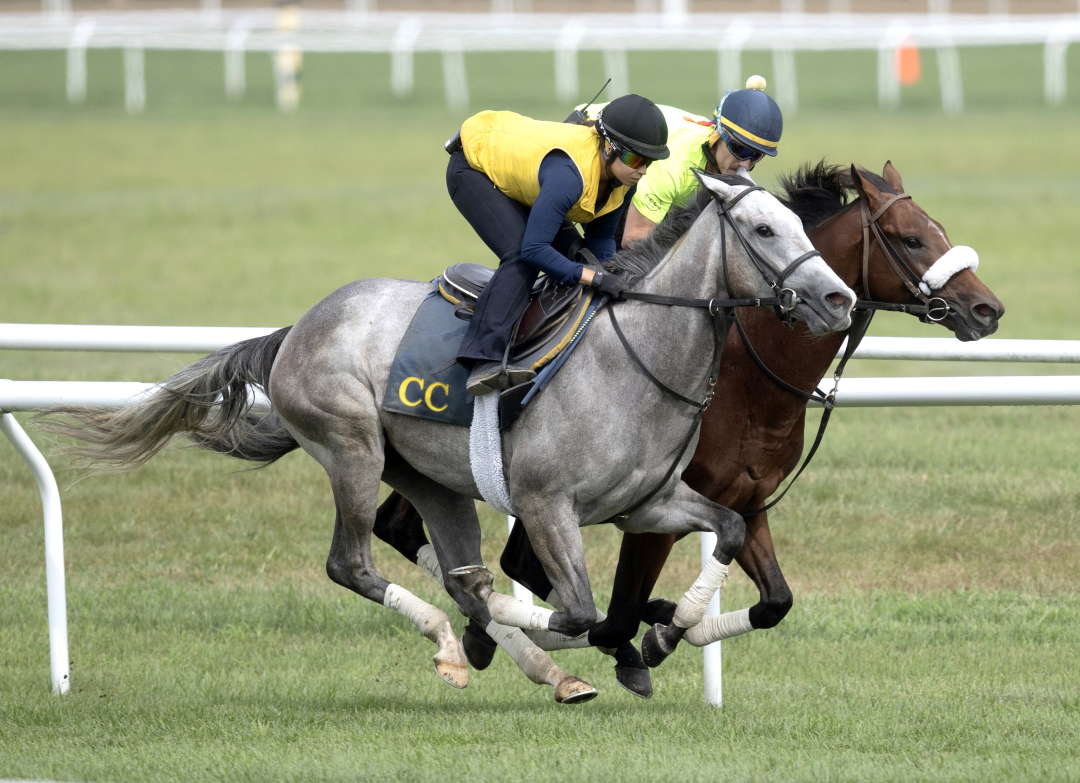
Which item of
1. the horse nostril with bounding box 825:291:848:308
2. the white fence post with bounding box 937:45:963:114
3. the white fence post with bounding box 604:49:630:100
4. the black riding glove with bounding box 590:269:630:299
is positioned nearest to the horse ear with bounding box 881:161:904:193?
the horse nostril with bounding box 825:291:848:308

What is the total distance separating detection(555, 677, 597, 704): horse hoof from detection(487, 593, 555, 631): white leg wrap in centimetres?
19

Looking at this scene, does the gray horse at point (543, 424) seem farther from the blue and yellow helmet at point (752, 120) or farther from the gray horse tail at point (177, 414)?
the blue and yellow helmet at point (752, 120)

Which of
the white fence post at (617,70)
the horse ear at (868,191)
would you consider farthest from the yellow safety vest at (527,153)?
the white fence post at (617,70)

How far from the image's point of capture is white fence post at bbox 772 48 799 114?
25.8 meters

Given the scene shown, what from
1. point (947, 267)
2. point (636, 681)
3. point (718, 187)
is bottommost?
point (636, 681)

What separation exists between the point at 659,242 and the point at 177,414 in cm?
179

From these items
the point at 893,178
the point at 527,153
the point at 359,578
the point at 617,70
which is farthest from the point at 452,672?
the point at 617,70

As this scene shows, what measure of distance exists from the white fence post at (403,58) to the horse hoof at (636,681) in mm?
23432

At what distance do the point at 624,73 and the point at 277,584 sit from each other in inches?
850

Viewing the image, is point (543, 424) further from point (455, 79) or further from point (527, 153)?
point (455, 79)

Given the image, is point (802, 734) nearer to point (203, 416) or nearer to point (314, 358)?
point (314, 358)

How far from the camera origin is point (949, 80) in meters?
27.8

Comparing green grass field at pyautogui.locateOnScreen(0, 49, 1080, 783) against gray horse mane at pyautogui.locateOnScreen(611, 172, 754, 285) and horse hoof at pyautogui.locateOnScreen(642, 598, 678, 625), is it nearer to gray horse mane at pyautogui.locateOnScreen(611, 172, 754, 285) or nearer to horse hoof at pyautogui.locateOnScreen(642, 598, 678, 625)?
horse hoof at pyautogui.locateOnScreen(642, 598, 678, 625)

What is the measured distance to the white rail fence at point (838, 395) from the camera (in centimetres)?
476
